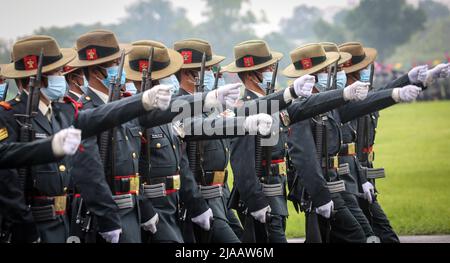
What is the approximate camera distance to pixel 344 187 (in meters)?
10.7

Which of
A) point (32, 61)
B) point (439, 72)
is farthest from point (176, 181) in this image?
point (439, 72)

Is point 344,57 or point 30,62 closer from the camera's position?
point 30,62

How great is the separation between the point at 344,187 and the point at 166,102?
13.4 feet

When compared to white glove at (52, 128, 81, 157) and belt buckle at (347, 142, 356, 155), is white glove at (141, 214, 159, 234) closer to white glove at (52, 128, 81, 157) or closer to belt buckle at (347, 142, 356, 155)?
white glove at (52, 128, 81, 157)

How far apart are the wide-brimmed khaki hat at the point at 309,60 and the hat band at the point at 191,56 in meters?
0.94

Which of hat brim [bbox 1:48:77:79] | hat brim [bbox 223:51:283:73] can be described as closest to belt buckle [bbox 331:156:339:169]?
hat brim [bbox 223:51:283:73]

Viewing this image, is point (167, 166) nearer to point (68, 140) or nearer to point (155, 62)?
point (155, 62)

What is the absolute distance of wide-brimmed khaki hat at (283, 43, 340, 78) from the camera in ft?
35.0

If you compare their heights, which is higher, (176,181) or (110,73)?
(110,73)

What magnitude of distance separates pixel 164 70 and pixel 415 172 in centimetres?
1497

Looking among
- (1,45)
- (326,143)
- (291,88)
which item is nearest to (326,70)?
(326,143)

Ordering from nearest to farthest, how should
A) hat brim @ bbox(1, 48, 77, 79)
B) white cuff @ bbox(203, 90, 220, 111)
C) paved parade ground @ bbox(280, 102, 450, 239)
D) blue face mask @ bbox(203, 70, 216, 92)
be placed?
white cuff @ bbox(203, 90, 220, 111) → hat brim @ bbox(1, 48, 77, 79) → blue face mask @ bbox(203, 70, 216, 92) → paved parade ground @ bbox(280, 102, 450, 239)

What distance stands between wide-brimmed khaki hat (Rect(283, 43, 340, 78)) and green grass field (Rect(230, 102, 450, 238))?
3816mm

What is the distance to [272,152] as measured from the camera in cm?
1007
